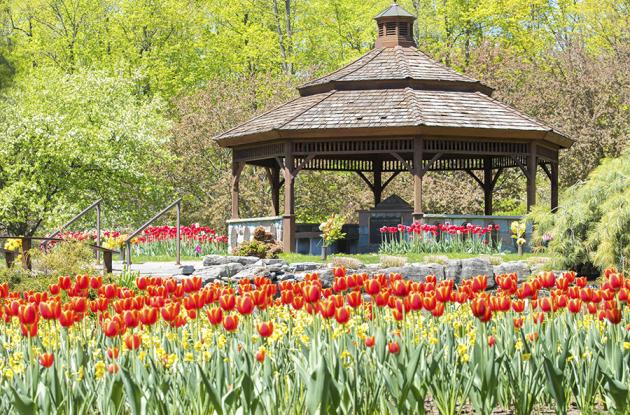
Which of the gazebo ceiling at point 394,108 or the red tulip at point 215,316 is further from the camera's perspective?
the gazebo ceiling at point 394,108

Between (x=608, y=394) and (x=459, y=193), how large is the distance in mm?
25928

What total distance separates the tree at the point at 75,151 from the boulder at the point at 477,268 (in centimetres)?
1345

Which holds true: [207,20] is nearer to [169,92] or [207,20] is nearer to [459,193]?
[169,92]

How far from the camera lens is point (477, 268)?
1895 centimetres

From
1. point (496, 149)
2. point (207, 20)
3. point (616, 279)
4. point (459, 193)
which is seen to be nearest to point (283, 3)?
point (207, 20)

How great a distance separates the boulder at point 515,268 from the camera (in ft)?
62.7

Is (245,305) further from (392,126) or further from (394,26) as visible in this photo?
(394,26)

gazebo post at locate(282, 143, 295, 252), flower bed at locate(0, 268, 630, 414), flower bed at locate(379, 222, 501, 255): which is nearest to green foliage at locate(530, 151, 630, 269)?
flower bed at locate(379, 222, 501, 255)

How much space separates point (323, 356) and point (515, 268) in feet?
46.6

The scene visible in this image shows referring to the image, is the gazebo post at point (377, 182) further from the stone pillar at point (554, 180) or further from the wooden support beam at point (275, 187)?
the stone pillar at point (554, 180)

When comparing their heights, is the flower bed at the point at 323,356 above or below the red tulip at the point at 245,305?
below

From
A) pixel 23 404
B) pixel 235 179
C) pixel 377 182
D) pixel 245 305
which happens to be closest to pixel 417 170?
pixel 235 179

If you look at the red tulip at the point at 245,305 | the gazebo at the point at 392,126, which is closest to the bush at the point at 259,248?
the gazebo at the point at 392,126

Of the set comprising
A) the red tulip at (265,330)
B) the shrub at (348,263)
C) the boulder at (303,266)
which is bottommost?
the boulder at (303,266)
